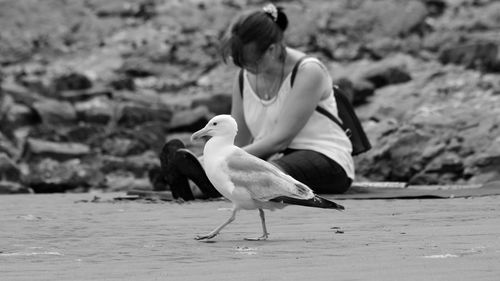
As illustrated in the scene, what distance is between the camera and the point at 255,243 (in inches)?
229

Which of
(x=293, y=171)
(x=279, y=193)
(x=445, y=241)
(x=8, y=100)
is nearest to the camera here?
(x=445, y=241)

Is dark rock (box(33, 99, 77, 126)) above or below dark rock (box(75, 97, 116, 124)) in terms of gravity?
above

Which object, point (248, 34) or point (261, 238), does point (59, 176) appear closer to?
point (248, 34)

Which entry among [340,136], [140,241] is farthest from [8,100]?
[140,241]

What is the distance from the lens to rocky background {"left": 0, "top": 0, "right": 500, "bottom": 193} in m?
13.1

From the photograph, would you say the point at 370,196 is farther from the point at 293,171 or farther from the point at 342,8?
the point at 342,8

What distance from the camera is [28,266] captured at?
498 centimetres

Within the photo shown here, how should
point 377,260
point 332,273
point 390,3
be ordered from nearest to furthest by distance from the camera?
point 332,273 < point 377,260 < point 390,3

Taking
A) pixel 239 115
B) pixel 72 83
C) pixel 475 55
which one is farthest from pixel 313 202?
pixel 72 83

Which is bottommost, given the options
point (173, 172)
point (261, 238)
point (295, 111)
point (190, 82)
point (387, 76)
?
point (190, 82)

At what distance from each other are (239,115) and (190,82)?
11.9m

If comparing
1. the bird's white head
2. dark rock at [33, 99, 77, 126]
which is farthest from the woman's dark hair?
dark rock at [33, 99, 77, 126]

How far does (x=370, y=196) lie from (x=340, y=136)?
52cm

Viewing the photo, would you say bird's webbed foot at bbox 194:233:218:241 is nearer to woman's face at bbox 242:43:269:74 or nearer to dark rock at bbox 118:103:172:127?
woman's face at bbox 242:43:269:74
